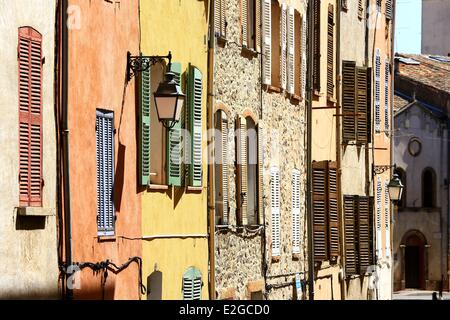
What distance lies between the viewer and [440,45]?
74688 millimetres

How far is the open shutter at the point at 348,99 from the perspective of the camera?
1369 inches

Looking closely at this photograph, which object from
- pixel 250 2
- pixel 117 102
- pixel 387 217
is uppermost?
pixel 250 2

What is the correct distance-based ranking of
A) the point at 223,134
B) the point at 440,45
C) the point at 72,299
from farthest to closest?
1. the point at 440,45
2. the point at 223,134
3. the point at 72,299

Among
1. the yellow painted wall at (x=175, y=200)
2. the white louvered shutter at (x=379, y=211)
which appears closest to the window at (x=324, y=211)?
the white louvered shutter at (x=379, y=211)

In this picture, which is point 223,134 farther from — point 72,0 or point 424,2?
point 424,2

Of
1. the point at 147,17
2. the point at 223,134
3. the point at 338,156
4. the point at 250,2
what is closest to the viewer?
the point at 147,17

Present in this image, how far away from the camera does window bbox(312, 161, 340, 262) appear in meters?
32.2

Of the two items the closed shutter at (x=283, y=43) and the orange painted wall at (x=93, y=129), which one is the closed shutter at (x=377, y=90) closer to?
the closed shutter at (x=283, y=43)

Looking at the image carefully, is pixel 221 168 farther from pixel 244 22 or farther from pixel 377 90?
pixel 377 90

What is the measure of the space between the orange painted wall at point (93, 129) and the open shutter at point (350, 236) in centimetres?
1545

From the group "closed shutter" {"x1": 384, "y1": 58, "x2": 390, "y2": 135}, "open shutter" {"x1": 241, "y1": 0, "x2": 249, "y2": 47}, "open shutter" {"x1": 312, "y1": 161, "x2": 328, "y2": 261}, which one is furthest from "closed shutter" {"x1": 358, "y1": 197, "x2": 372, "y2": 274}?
"open shutter" {"x1": 241, "y1": 0, "x2": 249, "y2": 47}

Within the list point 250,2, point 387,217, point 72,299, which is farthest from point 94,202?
point 387,217

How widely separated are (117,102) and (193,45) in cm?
388

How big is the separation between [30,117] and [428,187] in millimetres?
47597
